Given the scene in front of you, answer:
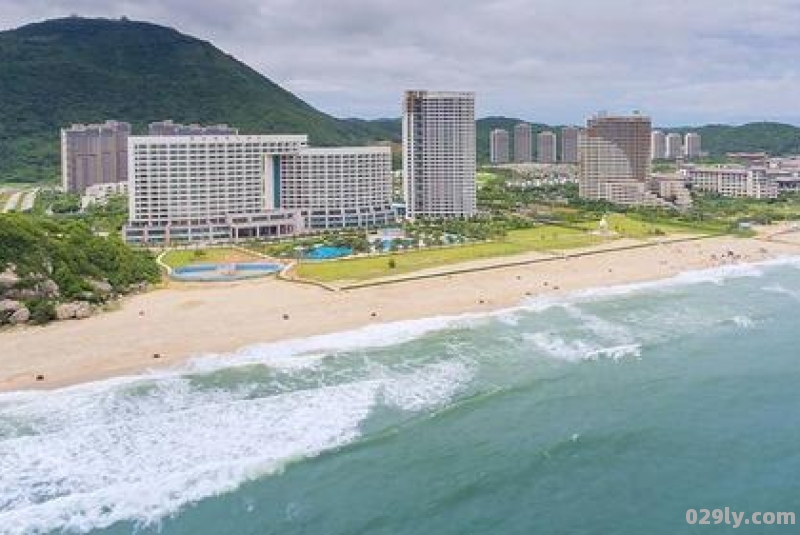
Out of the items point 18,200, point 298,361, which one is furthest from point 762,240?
point 18,200

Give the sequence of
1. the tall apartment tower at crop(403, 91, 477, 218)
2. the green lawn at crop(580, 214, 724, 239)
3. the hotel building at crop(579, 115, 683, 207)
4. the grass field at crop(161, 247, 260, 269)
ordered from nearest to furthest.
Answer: the grass field at crop(161, 247, 260, 269) < the green lawn at crop(580, 214, 724, 239) < the tall apartment tower at crop(403, 91, 477, 218) < the hotel building at crop(579, 115, 683, 207)

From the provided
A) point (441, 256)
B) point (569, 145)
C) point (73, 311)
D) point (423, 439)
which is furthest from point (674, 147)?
point (423, 439)

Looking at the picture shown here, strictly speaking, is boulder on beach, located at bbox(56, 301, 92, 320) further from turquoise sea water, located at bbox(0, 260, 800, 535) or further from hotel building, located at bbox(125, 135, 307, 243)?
hotel building, located at bbox(125, 135, 307, 243)

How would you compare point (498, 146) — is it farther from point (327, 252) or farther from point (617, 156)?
point (327, 252)

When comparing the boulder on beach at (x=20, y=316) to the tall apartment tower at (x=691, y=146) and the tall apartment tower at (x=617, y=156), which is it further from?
the tall apartment tower at (x=691, y=146)

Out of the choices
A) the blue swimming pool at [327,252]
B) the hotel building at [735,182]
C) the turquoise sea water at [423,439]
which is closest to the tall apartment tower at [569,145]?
the hotel building at [735,182]

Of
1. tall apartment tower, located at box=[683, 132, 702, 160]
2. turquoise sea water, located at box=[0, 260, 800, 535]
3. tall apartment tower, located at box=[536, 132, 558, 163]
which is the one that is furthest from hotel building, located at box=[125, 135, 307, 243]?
tall apartment tower, located at box=[683, 132, 702, 160]
